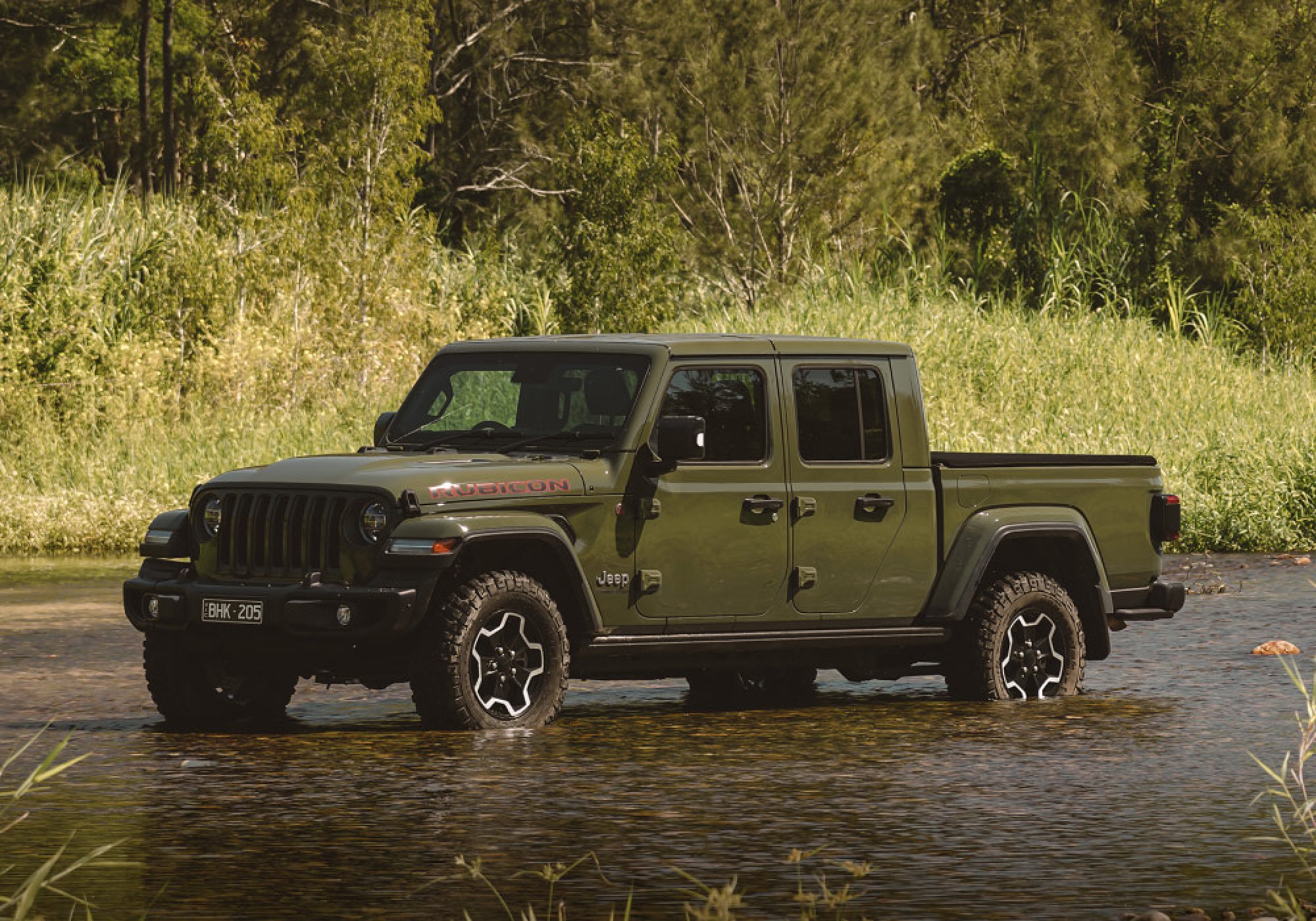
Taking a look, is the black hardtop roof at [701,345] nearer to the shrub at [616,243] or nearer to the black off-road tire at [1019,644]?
the black off-road tire at [1019,644]

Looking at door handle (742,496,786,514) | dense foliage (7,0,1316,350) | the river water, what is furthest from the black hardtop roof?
dense foliage (7,0,1316,350)

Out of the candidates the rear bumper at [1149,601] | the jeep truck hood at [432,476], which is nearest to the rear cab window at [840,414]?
the jeep truck hood at [432,476]

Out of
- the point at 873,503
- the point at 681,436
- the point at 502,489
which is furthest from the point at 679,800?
the point at 873,503

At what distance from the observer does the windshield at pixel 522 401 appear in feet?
37.8

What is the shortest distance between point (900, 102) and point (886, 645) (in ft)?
110

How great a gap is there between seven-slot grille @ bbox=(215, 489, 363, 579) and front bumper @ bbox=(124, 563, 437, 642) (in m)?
0.10

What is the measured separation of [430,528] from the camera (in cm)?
1047

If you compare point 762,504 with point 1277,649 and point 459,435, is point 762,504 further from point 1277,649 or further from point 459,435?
point 1277,649

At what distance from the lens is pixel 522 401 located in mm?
11789

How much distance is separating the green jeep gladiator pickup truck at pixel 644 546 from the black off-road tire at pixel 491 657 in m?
0.01

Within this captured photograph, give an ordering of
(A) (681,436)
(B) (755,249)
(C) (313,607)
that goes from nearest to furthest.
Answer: (C) (313,607) → (A) (681,436) → (B) (755,249)

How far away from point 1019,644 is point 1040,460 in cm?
100

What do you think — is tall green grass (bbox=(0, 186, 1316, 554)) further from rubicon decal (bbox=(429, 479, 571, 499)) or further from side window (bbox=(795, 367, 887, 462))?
rubicon decal (bbox=(429, 479, 571, 499))

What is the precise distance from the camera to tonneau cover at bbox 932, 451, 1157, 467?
41.5 ft
